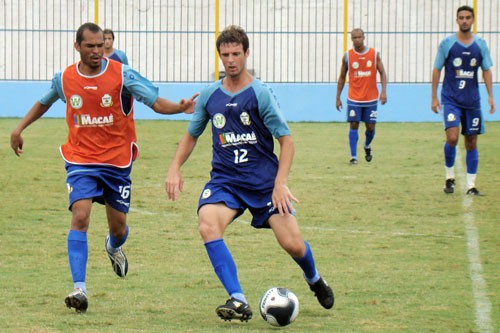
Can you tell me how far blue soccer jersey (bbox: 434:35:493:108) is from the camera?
13688 millimetres

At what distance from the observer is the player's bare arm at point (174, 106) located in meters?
7.72

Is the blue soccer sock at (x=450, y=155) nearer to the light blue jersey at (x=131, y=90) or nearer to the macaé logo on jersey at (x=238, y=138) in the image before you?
the light blue jersey at (x=131, y=90)

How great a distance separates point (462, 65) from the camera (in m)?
13.7

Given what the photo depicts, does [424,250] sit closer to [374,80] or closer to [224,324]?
[224,324]

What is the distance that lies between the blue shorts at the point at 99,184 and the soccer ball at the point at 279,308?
1564 mm

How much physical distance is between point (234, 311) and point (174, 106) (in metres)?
1.71

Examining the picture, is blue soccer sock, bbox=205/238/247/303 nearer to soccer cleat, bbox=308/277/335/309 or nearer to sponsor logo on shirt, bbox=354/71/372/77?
soccer cleat, bbox=308/277/335/309

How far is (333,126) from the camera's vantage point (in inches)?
1027

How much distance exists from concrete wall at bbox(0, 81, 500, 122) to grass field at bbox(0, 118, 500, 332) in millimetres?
9935

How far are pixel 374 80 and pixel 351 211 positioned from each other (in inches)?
257

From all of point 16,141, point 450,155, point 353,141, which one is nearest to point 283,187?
point 16,141

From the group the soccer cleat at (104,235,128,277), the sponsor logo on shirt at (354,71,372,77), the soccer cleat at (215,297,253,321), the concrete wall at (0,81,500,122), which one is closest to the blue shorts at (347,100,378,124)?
the sponsor logo on shirt at (354,71,372,77)

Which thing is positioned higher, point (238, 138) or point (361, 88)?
→ point (238, 138)

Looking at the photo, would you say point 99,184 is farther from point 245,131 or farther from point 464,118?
point 464,118
